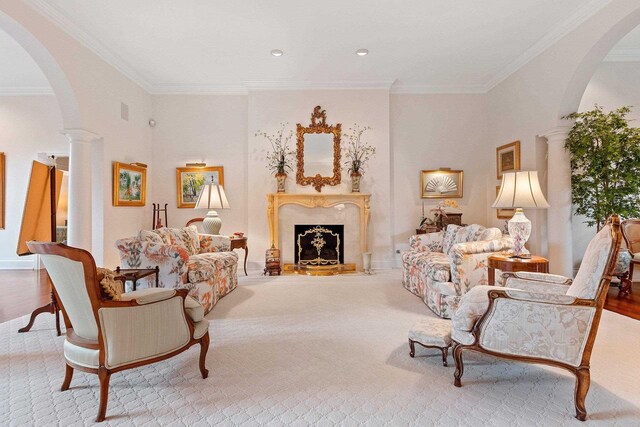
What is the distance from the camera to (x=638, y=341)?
2.97m

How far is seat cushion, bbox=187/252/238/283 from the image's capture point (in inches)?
148

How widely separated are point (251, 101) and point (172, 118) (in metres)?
1.57

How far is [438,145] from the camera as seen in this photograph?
6664 millimetres

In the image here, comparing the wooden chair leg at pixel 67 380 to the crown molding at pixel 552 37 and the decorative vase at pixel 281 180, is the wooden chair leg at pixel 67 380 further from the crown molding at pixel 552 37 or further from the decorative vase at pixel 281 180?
the crown molding at pixel 552 37

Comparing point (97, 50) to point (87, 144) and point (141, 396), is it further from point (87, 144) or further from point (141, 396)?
point (141, 396)

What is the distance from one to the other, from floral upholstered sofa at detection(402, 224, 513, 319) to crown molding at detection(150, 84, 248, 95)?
178 inches

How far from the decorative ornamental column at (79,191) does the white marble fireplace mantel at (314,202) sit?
108 inches

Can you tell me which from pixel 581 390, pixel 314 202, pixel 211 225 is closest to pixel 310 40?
pixel 314 202

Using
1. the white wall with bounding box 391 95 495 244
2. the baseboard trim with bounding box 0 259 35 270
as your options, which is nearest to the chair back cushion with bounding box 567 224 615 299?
the white wall with bounding box 391 95 495 244

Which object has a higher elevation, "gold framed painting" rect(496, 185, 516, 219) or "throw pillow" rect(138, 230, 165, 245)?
"gold framed painting" rect(496, 185, 516, 219)

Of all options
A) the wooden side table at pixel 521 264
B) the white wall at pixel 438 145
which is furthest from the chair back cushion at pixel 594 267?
the white wall at pixel 438 145

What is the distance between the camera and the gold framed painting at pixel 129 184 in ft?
18.1

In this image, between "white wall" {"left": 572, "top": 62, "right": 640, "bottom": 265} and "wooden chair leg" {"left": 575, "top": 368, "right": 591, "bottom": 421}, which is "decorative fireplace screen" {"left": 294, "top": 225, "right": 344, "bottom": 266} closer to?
"white wall" {"left": 572, "top": 62, "right": 640, "bottom": 265}

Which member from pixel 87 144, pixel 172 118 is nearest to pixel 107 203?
pixel 87 144
